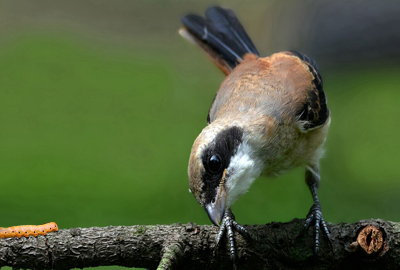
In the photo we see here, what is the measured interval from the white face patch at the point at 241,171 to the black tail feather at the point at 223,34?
5.48 ft

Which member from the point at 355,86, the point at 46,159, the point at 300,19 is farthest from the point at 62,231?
the point at 300,19

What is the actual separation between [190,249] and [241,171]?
59 centimetres

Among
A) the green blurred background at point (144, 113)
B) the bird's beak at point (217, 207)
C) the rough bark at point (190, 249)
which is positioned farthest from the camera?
the green blurred background at point (144, 113)

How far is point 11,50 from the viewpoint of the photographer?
9094 mm

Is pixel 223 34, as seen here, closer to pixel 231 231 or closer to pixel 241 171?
pixel 241 171

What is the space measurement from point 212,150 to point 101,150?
12.9 feet

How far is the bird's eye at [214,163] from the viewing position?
9.68ft

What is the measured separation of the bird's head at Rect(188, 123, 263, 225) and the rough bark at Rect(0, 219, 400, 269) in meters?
0.17

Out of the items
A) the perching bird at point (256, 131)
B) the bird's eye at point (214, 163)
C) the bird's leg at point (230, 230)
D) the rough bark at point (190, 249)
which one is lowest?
the rough bark at point (190, 249)

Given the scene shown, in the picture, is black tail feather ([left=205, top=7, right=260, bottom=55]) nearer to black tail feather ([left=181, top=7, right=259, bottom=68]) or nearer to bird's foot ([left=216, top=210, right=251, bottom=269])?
black tail feather ([left=181, top=7, right=259, bottom=68])

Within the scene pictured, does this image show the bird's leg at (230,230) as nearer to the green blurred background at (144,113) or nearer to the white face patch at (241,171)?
the white face patch at (241,171)

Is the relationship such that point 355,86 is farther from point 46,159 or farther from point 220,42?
point 46,159

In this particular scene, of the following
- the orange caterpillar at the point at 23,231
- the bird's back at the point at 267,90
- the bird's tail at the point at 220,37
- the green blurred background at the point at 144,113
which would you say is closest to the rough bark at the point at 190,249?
the orange caterpillar at the point at 23,231

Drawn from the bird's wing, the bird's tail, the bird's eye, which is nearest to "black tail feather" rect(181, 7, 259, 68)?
the bird's tail
